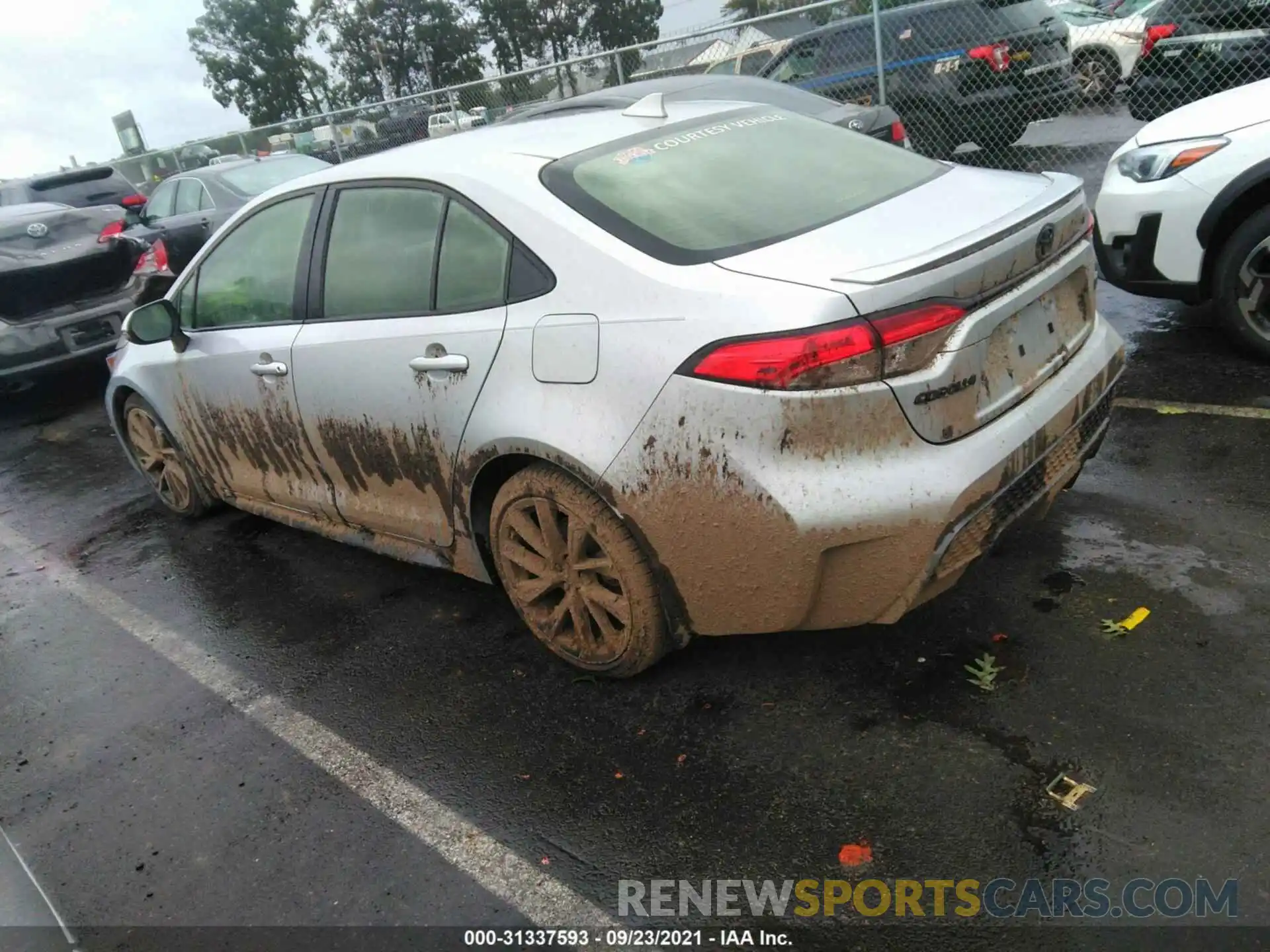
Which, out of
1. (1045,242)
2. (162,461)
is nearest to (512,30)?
(162,461)

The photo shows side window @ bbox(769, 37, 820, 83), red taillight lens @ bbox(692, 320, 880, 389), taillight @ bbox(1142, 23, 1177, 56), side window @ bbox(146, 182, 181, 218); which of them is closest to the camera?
red taillight lens @ bbox(692, 320, 880, 389)

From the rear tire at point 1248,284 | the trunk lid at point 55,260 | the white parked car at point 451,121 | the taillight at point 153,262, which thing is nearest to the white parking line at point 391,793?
the rear tire at point 1248,284

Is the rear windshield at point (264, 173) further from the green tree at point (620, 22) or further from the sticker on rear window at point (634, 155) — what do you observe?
the green tree at point (620, 22)

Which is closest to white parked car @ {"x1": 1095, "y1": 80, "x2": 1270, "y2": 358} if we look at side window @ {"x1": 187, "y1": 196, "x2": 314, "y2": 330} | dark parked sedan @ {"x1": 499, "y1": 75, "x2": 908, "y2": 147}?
dark parked sedan @ {"x1": 499, "y1": 75, "x2": 908, "y2": 147}

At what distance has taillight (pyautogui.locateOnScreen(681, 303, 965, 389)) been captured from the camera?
2.34 metres

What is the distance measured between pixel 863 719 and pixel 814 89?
29.6ft

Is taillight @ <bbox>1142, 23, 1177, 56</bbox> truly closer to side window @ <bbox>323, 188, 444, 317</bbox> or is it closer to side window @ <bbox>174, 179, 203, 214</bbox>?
side window @ <bbox>323, 188, 444, 317</bbox>

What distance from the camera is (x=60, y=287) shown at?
7996 millimetres

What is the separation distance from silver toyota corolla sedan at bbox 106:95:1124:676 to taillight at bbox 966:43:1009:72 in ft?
22.2

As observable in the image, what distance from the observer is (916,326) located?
2387mm

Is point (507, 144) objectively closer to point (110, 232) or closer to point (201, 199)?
point (110, 232)

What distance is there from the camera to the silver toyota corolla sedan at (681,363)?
7.93 ft

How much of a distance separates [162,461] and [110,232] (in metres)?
4.32

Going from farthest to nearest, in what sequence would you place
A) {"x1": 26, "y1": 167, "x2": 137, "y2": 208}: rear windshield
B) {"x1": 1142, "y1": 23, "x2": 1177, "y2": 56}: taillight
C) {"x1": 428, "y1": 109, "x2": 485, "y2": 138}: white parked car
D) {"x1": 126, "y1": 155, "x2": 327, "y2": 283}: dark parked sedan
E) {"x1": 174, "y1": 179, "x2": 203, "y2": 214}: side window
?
1. {"x1": 428, "y1": 109, "x2": 485, "y2": 138}: white parked car
2. {"x1": 26, "y1": 167, "x2": 137, "y2": 208}: rear windshield
3. {"x1": 174, "y1": 179, "x2": 203, "y2": 214}: side window
4. {"x1": 126, "y1": 155, "x2": 327, "y2": 283}: dark parked sedan
5. {"x1": 1142, "y1": 23, "x2": 1177, "y2": 56}: taillight
